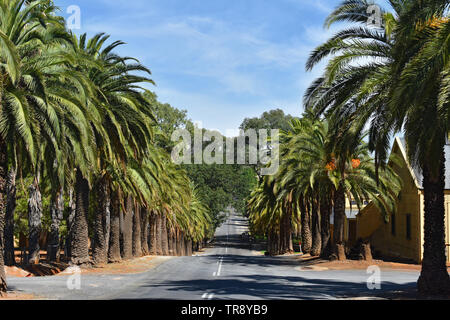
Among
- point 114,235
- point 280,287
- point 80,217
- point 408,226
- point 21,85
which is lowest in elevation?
point 280,287

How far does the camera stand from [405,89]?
14.2 metres

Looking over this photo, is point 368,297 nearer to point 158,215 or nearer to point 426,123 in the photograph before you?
point 426,123

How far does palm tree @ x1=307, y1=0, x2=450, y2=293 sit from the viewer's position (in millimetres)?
14008

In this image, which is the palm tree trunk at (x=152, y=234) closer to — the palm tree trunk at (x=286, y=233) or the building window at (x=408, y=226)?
the palm tree trunk at (x=286, y=233)

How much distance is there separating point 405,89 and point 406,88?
0.04 m

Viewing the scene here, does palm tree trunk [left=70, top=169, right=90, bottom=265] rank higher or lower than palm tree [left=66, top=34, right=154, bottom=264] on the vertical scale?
lower

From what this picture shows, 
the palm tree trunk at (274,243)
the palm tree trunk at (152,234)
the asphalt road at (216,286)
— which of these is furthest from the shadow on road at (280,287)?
the palm tree trunk at (274,243)

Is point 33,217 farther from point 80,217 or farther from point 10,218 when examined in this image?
point 80,217

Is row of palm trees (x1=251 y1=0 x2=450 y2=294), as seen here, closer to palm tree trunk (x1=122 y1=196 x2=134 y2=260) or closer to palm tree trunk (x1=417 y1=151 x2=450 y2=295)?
palm tree trunk (x1=417 y1=151 x2=450 y2=295)

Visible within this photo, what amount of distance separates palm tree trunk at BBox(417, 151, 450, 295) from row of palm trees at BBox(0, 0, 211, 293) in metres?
11.1

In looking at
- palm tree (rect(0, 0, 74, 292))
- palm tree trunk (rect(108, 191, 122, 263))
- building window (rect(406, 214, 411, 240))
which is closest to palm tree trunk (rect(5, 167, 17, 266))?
palm tree trunk (rect(108, 191, 122, 263))

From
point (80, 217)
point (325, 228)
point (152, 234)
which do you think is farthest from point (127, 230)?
point (152, 234)
